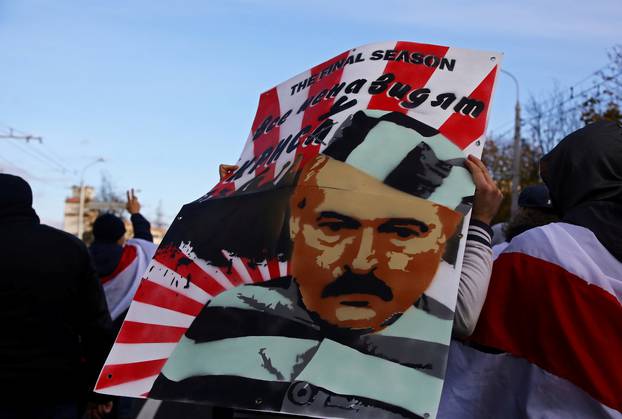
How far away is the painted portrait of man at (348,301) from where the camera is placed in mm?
2055

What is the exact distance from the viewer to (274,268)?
7.48 feet

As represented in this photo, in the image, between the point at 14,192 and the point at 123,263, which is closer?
the point at 14,192

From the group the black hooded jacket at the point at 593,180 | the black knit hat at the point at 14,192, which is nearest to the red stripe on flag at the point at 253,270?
the black hooded jacket at the point at 593,180

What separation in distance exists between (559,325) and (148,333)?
1.24m

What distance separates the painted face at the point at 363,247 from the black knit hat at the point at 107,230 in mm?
4637

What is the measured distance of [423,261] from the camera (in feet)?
7.12

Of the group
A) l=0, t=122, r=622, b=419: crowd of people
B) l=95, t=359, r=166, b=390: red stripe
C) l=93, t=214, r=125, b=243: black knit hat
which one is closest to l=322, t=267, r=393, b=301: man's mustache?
l=0, t=122, r=622, b=419: crowd of people

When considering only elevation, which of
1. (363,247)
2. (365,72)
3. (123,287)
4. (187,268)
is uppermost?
(365,72)

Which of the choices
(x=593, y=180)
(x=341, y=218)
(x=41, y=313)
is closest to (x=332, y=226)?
(x=341, y=218)

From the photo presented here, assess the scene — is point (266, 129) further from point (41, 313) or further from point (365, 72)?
point (41, 313)

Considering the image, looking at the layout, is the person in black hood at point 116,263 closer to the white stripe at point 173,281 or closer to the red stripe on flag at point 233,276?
the white stripe at point 173,281

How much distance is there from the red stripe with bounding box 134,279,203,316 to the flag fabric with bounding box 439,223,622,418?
2.77 ft

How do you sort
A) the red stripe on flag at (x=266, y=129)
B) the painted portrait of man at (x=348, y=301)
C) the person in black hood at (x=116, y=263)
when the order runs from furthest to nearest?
the person in black hood at (x=116, y=263) < the red stripe on flag at (x=266, y=129) < the painted portrait of man at (x=348, y=301)

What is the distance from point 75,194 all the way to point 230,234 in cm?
9704
